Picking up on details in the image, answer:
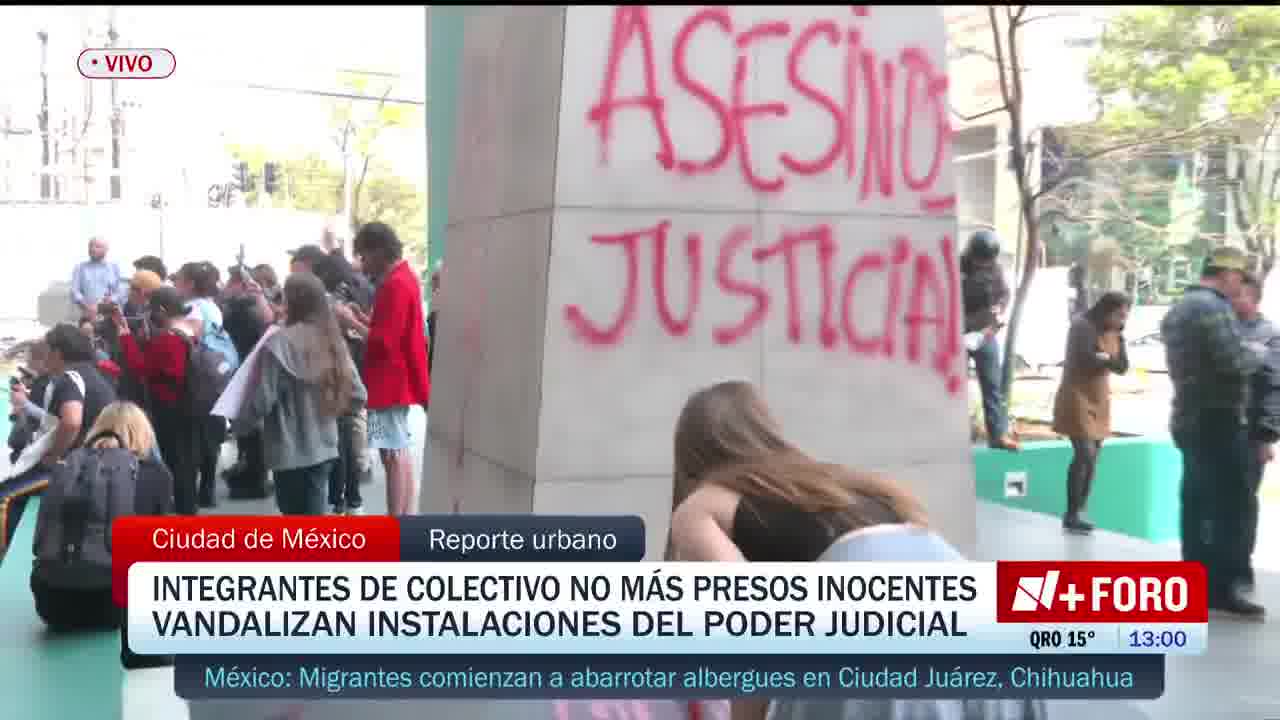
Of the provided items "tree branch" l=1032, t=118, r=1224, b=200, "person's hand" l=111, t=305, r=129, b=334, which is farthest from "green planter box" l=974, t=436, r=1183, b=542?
"person's hand" l=111, t=305, r=129, b=334

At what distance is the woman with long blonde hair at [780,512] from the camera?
2.14 metres

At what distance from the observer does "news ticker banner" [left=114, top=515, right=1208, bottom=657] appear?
7.88 ft

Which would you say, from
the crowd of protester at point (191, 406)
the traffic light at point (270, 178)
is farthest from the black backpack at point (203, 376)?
the traffic light at point (270, 178)

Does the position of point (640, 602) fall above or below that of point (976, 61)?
below

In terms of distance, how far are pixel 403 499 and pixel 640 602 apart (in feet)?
10.9

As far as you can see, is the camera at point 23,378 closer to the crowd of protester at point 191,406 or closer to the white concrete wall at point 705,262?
the crowd of protester at point 191,406

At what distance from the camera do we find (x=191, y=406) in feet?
21.7

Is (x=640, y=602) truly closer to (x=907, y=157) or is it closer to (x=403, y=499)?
(x=907, y=157)

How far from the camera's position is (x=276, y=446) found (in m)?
4.90

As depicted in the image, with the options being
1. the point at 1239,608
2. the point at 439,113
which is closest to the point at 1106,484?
the point at 1239,608

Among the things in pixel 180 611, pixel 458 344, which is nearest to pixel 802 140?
pixel 458 344

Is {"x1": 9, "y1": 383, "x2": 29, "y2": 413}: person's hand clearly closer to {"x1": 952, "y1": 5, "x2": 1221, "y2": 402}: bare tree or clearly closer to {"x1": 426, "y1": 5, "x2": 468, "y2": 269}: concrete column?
{"x1": 426, "y1": 5, "x2": 468, "y2": 269}: concrete column

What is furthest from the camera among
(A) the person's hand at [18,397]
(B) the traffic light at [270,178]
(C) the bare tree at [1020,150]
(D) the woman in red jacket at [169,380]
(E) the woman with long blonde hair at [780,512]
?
(B) the traffic light at [270,178]
